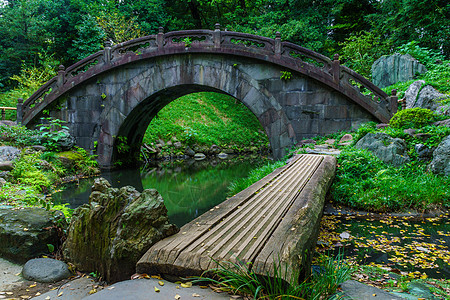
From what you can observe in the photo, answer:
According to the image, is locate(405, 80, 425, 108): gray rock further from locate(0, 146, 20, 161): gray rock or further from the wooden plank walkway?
locate(0, 146, 20, 161): gray rock

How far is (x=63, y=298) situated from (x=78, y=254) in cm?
55

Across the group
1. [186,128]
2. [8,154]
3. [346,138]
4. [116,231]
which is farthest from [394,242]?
[186,128]

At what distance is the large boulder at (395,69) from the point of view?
38.0 ft

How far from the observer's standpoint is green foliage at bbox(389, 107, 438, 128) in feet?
24.3

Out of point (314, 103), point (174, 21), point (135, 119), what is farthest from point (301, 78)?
point (174, 21)

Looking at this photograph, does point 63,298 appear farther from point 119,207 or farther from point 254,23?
point 254,23

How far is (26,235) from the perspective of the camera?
11.1 ft

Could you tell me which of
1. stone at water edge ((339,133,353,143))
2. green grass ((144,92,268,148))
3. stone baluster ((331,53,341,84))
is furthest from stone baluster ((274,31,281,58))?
green grass ((144,92,268,148))

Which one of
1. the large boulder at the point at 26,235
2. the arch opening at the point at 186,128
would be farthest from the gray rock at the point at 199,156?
the large boulder at the point at 26,235

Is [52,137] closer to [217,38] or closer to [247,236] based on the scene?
[217,38]

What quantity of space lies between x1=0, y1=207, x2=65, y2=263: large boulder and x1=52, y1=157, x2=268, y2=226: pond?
284 centimetres

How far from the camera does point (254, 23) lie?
63.7ft

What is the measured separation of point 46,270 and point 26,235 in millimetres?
609

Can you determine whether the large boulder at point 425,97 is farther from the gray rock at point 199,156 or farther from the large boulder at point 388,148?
the gray rock at point 199,156
